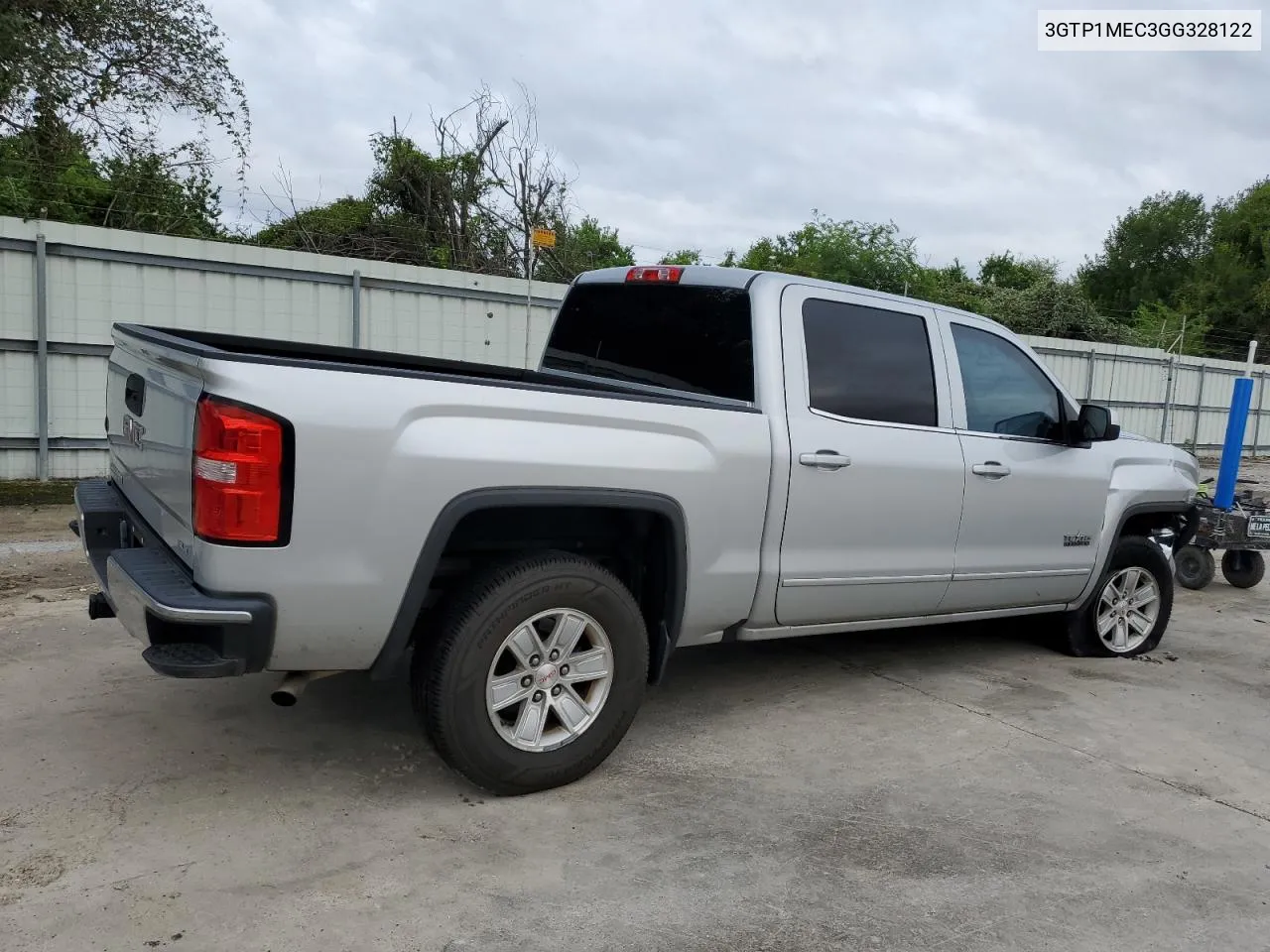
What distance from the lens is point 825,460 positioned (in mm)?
4074

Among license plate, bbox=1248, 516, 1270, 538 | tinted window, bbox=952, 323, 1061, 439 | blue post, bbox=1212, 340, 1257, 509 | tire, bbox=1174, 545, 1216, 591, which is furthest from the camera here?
tire, bbox=1174, 545, 1216, 591

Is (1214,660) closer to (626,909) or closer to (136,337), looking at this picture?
(626,909)

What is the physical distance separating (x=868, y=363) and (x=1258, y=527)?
196 inches

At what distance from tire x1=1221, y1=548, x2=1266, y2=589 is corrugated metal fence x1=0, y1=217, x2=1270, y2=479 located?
611 centimetres

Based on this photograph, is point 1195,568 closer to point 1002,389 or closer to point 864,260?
point 1002,389

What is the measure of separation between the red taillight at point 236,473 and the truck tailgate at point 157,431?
100 millimetres

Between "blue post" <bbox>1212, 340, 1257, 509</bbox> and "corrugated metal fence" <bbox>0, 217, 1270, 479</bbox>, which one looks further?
"corrugated metal fence" <bbox>0, 217, 1270, 479</bbox>

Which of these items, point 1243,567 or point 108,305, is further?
point 108,305

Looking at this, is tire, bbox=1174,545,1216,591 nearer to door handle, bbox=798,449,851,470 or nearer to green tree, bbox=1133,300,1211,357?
door handle, bbox=798,449,851,470

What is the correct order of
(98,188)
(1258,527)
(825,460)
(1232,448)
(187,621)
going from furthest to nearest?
(98,188) → (1232,448) → (1258,527) → (825,460) → (187,621)

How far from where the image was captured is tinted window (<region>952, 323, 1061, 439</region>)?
485cm

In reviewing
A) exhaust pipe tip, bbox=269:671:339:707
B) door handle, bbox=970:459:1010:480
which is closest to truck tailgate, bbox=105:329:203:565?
exhaust pipe tip, bbox=269:671:339:707

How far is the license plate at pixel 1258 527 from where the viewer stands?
7676mm

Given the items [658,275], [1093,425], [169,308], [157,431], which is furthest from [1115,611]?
[169,308]
